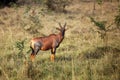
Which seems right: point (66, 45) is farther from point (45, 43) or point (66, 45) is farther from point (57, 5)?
point (57, 5)

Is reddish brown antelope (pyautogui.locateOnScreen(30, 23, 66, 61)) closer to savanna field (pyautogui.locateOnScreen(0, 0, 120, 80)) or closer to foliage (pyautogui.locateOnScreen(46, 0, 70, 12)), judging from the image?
savanna field (pyautogui.locateOnScreen(0, 0, 120, 80))

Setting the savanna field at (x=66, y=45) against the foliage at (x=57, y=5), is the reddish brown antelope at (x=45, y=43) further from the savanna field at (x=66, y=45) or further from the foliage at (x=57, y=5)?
the foliage at (x=57, y=5)

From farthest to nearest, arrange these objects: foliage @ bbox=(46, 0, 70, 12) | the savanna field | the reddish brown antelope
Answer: foliage @ bbox=(46, 0, 70, 12)
the reddish brown antelope
the savanna field

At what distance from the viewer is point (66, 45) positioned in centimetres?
1131

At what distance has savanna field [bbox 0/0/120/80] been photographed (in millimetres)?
6215

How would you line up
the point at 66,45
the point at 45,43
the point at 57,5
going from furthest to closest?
the point at 57,5 < the point at 66,45 < the point at 45,43

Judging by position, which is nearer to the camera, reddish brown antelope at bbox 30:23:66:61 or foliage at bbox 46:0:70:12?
reddish brown antelope at bbox 30:23:66:61

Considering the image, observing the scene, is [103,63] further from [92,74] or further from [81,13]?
[81,13]

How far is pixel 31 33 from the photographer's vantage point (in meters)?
14.0

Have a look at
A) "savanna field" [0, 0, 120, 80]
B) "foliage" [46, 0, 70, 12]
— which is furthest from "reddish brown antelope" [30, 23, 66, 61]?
"foliage" [46, 0, 70, 12]

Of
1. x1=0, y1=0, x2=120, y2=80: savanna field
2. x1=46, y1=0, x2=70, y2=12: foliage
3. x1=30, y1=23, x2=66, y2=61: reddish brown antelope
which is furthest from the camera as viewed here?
x1=46, y1=0, x2=70, y2=12: foliage

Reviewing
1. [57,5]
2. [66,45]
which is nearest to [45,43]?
[66,45]

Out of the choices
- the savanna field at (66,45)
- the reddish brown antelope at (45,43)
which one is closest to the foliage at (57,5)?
the savanna field at (66,45)

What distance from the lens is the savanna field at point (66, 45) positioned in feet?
20.4
